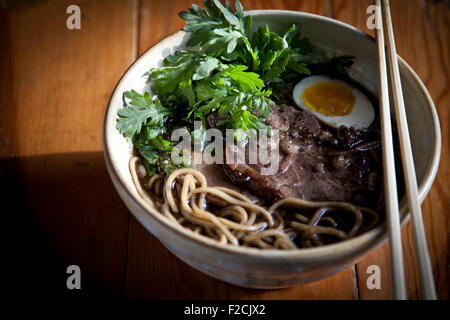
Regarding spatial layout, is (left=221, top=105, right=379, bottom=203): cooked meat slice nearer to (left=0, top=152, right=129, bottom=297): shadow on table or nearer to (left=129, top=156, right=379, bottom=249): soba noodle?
(left=129, top=156, right=379, bottom=249): soba noodle

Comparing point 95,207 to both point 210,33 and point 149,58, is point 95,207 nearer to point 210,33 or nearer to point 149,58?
point 149,58

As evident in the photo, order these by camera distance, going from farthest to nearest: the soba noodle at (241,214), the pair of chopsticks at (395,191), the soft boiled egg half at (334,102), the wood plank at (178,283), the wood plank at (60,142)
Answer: the soft boiled egg half at (334,102) → the wood plank at (60,142) → the wood plank at (178,283) → the soba noodle at (241,214) → the pair of chopsticks at (395,191)

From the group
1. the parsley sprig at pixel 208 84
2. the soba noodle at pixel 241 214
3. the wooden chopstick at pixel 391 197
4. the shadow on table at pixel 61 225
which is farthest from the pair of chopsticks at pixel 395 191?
the shadow on table at pixel 61 225

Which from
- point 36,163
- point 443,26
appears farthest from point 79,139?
point 443,26

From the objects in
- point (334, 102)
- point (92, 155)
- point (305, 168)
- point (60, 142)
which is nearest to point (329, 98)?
A: point (334, 102)

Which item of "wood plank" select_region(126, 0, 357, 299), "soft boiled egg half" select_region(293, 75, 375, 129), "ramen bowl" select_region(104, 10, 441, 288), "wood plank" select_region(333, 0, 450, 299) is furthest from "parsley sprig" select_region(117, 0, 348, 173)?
"wood plank" select_region(333, 0, 450, 299)

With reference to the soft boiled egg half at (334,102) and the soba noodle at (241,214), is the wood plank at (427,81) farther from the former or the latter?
the soft boiled egg half at (334,102)
